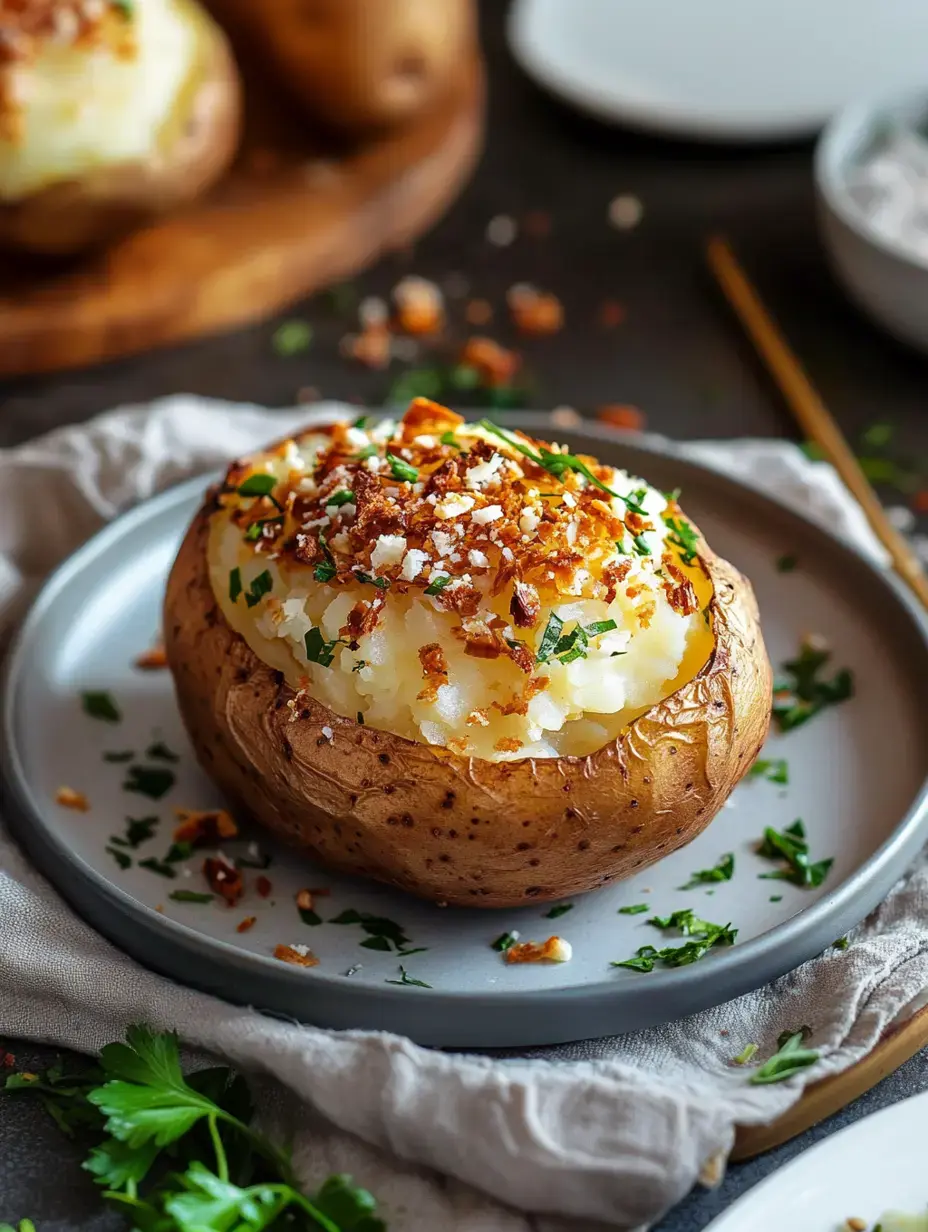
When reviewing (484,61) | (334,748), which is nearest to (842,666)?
(334,748)

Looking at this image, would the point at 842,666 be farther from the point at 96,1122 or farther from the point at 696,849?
the point at 96,1122

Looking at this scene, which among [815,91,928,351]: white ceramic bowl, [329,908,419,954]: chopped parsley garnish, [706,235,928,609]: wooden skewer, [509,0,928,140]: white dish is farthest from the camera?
[509,0,928,140]: white dish

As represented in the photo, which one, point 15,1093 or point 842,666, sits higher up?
point 842,666

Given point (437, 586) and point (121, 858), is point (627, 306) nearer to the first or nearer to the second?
point (437, 586)

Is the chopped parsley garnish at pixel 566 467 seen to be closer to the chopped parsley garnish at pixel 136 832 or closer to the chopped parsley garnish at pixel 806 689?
the chopped parsley garnish at pixel 806 689

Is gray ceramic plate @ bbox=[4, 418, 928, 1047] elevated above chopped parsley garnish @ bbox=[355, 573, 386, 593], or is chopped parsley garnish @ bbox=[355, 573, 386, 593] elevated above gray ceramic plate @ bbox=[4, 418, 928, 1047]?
chopped parsley garnish @ bbox=[355, 573, 386, 593]

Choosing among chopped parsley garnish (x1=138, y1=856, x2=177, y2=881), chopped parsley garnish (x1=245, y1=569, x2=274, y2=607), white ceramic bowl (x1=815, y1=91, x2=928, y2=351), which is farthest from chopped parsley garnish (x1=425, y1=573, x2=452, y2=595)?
white ceramic bowl (x1=815, y1=91, x2=928, y2=351)

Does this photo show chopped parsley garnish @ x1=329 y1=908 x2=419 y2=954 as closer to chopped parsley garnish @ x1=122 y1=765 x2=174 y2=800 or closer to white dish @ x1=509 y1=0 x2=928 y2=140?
chopped parsley garnish @ x1=122 y1=765 x2=174 y2=800
